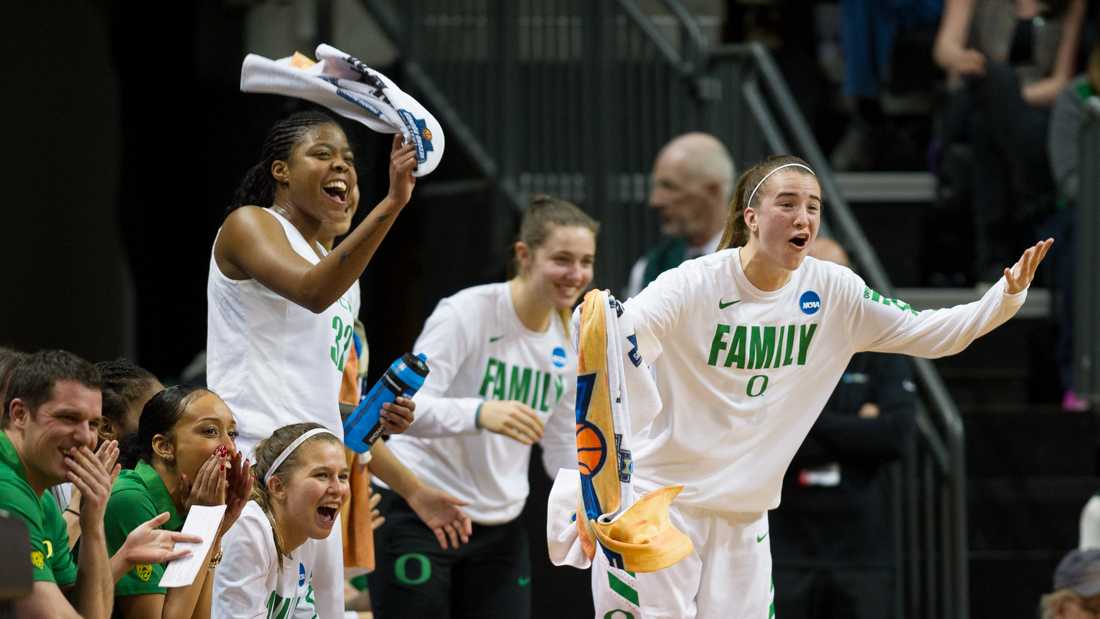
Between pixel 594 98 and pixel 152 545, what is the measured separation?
5122 mm

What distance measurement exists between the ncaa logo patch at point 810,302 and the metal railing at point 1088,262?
11.0 feet

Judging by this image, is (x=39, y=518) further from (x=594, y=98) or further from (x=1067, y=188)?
(x=1067, y=188)

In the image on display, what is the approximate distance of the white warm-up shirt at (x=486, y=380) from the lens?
5.98 m

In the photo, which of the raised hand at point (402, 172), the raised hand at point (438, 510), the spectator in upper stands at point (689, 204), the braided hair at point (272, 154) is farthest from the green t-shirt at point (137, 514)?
the spectator in upper stands at point (689, 204)

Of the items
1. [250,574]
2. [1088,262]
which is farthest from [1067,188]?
[250,574]

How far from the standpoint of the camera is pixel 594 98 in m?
9.07

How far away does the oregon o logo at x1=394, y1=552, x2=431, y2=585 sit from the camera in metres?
5.83

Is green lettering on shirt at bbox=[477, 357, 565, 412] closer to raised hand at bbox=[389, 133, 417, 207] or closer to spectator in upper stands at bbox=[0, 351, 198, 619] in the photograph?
raised hand at bbox=[389, 133, 417, 207]

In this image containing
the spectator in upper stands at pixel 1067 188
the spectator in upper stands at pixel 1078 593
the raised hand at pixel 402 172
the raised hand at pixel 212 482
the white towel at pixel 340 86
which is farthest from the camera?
the spectator in upper stands at pixel 1067 188

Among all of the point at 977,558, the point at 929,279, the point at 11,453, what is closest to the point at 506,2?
the point at 929,279

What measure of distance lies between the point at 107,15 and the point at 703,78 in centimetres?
350

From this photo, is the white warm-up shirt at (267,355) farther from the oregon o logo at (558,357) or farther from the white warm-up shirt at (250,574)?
the oregon o logo at (558,357)

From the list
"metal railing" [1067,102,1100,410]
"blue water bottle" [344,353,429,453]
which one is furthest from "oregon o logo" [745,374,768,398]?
"metal railing" [1067,102,1100,410]

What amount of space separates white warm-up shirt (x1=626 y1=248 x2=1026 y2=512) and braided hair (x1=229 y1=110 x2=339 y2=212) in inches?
39.1
